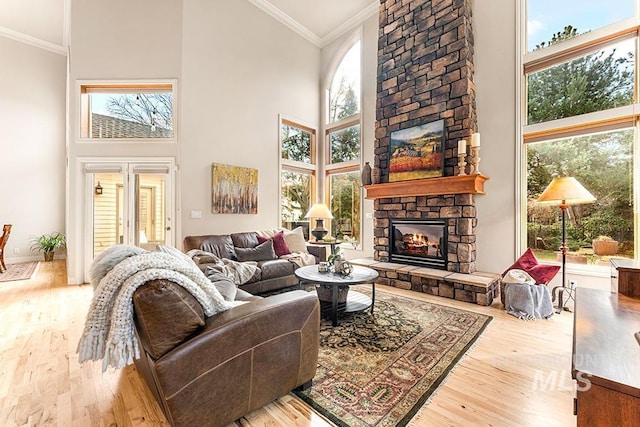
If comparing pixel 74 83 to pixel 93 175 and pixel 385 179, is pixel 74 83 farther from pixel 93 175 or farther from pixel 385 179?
pixel 385 179

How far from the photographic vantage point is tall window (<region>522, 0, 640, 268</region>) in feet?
10.1

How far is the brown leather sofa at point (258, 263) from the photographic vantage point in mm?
3627

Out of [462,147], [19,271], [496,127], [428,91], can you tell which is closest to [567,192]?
[462,147]

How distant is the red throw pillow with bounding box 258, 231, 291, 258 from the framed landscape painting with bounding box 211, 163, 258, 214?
2.93 ft

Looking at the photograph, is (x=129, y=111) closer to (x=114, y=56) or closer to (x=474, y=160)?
(x=114, y=56)

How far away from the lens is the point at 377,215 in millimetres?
4828

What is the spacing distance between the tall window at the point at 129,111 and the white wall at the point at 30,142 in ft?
10.4

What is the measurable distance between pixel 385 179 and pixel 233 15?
160 inches

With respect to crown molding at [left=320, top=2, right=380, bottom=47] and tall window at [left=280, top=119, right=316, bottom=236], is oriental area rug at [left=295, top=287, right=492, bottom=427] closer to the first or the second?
tall window at [left=280, top=119, right=316, bottom=236]

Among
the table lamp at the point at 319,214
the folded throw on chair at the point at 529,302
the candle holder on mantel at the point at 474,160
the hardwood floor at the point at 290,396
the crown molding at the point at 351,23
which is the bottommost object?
the hardwood floor at the point at 290,396

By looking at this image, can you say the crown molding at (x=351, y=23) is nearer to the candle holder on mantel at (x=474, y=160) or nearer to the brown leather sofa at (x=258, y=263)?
the candle holder on mantel at (x=474, y=160)

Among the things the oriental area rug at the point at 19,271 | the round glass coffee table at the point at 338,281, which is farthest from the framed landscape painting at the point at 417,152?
the oriental area rug at the point at 19,271

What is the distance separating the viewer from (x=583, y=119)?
3.27 meters

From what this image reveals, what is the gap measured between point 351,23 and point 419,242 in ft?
15.5
